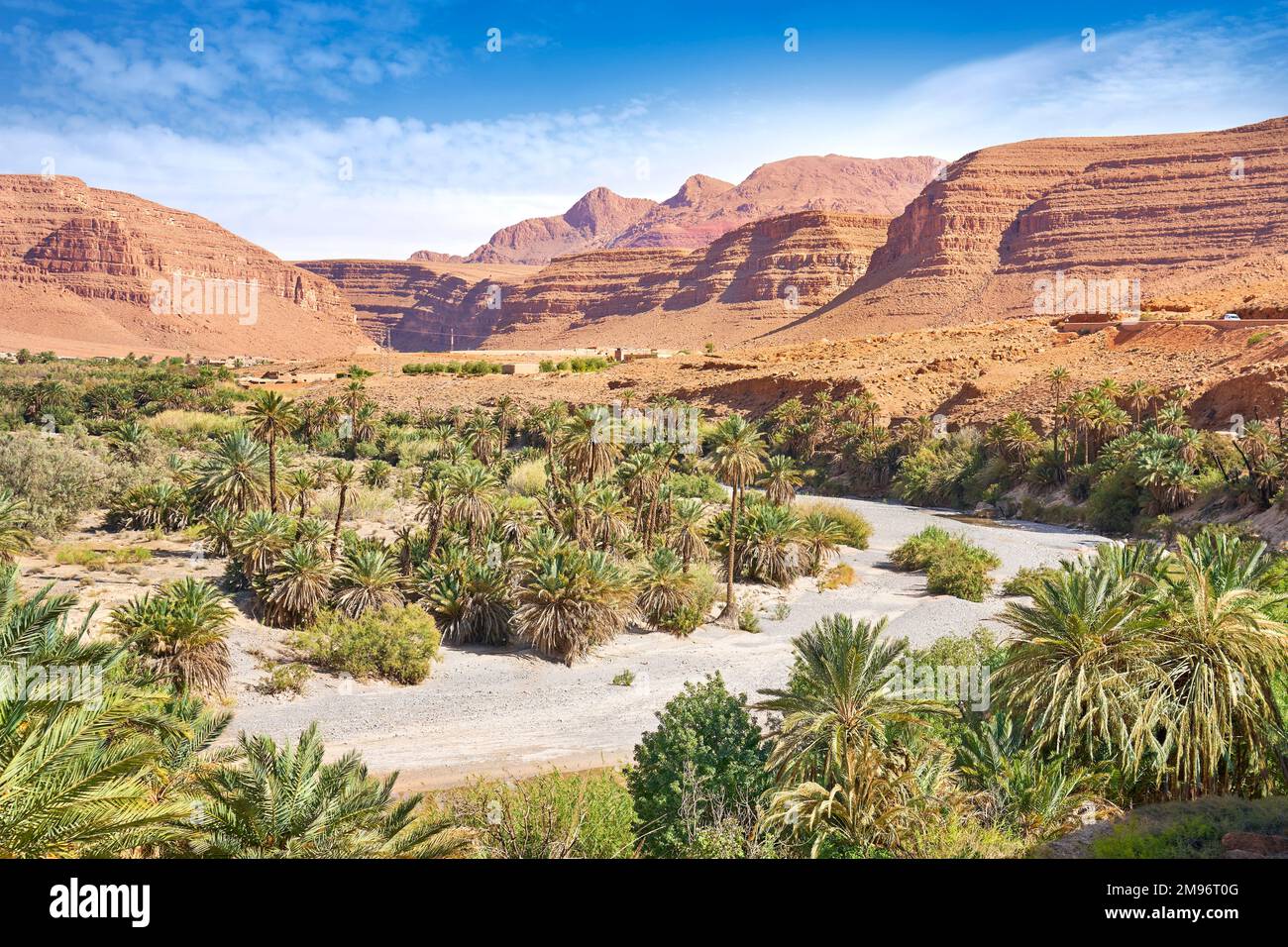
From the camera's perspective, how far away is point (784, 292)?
156m

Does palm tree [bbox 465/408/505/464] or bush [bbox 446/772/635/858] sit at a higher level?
palm tree [bbox 465/408/505/464]

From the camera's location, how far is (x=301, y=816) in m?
7.58

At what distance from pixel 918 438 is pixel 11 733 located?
5985 cm

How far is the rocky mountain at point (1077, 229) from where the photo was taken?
105 metres

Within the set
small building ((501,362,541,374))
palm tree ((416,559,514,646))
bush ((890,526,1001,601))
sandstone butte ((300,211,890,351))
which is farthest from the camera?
sandstone butte ((300,211,890,351))

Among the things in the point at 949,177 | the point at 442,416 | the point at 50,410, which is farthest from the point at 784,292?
the point at 50,410

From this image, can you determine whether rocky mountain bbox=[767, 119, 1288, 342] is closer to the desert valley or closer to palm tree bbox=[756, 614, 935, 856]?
the desert valley

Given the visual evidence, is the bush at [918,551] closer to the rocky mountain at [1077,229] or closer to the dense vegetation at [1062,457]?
the dense vegetation at [1062,457]

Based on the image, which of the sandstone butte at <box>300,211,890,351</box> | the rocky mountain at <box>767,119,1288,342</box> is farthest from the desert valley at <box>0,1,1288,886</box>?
the sandstone butte at <box>300,211,890,351</box>

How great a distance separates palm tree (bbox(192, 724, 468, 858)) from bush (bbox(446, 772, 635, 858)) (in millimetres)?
1189

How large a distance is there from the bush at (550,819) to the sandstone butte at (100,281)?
158246 mm

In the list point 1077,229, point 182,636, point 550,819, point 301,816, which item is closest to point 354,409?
point 182,636

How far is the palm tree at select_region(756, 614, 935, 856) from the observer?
10336mm
